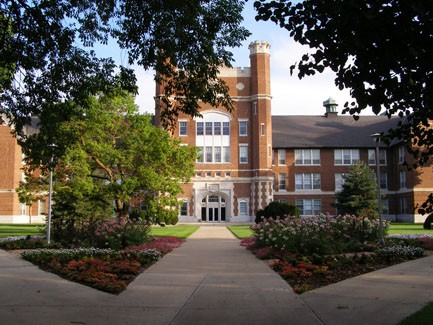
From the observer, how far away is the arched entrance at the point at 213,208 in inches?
2190

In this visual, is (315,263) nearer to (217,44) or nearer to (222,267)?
(222,267)

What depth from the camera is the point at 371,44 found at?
485 cm

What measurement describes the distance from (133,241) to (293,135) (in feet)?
148

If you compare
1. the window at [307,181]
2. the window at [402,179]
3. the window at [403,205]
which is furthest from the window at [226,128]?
the window at [403,205]

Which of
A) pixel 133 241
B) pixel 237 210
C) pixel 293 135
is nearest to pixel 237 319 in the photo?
pixel 133 241

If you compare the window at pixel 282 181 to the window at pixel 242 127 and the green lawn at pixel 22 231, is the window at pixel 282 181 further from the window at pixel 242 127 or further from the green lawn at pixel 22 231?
the green lawn at pixel 22 231

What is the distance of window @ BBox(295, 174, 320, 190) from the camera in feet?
192

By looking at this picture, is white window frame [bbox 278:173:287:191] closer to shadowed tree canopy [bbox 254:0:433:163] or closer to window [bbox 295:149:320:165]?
window [bbox 295:149:320:165]

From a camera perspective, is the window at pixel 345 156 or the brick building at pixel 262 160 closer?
the brick building at pixel 262 160

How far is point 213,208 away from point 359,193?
58.2 ft

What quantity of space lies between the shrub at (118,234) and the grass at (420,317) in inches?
462

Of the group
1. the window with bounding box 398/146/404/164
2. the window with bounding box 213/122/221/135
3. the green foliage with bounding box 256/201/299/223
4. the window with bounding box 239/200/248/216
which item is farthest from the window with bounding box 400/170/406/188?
the green foliage with bounding box 256/201/299/223

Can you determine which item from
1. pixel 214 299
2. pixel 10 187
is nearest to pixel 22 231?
pixel 214 299

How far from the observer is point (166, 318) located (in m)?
6.93
